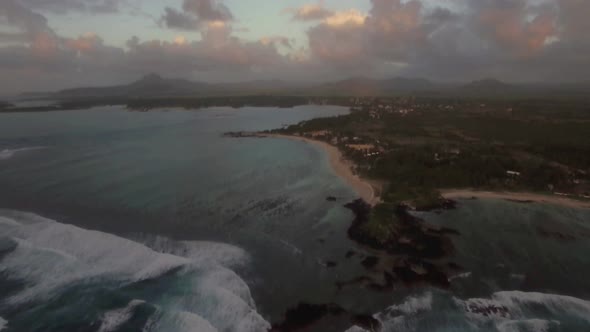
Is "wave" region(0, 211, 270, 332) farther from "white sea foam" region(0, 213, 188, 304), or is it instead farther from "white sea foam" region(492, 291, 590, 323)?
"white sea foam" region(492, 291, 590, 323)

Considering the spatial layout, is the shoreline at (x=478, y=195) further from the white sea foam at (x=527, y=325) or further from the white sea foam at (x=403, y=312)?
the white sea foam at (x=527, y=325)

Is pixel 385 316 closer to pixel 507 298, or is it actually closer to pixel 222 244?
pixel 507 298

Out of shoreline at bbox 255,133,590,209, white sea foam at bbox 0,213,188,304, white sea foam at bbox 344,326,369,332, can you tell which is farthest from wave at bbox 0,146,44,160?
white sea foam at bbox 344,326,369,332

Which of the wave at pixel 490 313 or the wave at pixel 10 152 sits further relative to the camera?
the wave at pixel 10 152

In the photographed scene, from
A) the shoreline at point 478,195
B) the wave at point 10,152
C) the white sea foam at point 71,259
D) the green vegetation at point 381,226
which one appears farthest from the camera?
the wave at point 10,152

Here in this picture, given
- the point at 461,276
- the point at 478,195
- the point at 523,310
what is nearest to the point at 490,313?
the point at 523,310

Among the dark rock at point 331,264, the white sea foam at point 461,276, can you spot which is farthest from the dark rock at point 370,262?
the white sea foam at point 461,276
